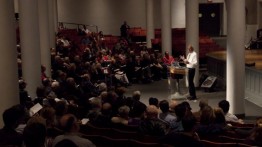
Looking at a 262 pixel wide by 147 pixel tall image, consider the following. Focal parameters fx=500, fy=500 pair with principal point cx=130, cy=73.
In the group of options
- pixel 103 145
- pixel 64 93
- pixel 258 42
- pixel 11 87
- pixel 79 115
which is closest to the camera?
pixel 103 145

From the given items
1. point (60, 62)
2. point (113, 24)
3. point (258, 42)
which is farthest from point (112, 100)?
point (113, 24)

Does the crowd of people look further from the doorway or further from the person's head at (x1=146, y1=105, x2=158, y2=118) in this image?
the doorway

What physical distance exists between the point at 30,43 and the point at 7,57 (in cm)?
534

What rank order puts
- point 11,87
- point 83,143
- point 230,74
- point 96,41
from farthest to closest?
1. point 96,41
2. point 230,74
3. point 11,87
4. point 83,143

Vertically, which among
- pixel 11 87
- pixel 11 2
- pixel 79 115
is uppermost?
pixel 11 2

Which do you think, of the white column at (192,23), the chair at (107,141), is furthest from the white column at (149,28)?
the chair at (107,141)

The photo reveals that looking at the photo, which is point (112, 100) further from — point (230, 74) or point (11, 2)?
point (230, 74)

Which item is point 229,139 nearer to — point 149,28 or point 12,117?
point 12,117

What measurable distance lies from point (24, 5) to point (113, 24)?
21.3 metres

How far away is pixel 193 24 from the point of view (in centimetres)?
1814

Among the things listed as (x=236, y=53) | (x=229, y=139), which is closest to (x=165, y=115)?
(x=229, y=139)

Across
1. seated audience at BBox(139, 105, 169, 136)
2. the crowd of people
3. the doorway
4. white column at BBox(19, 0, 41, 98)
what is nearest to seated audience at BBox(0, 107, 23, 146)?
the crowd of people

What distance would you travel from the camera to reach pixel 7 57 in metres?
7.79

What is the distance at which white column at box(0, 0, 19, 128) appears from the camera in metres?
7.67
